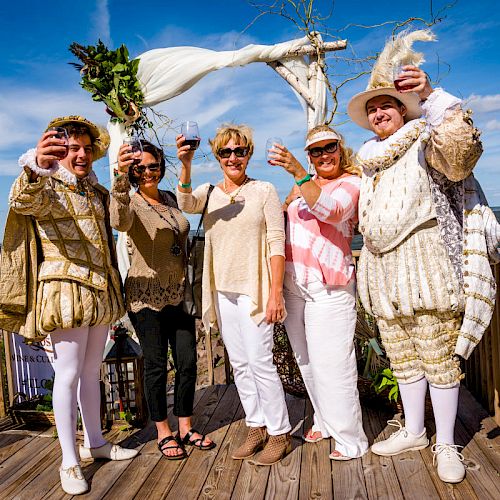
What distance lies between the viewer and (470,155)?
2.07 m

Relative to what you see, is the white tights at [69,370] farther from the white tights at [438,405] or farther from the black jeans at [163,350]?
the white tights at [438,405]

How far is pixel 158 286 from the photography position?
271 cm

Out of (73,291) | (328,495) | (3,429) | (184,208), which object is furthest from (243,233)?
(3,429)

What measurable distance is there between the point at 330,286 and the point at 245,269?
42cm

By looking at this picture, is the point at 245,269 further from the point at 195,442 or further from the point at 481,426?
the point at 481,426

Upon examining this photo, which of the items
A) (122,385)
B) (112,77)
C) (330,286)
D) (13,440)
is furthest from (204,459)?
(112,77)

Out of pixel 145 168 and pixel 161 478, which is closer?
pixel 161 478

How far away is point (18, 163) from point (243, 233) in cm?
103

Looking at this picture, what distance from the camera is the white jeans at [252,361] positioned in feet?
8.43

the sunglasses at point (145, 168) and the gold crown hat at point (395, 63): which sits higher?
the gold crown hat at point (395, 63)

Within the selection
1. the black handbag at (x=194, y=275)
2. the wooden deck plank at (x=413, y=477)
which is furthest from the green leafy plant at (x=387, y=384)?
the black handbag at (x=194, y=275)

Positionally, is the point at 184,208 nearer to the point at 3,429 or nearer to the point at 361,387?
the point at 361,387

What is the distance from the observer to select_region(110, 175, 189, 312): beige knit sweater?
2703 millimetres

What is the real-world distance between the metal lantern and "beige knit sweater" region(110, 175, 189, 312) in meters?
0.59
